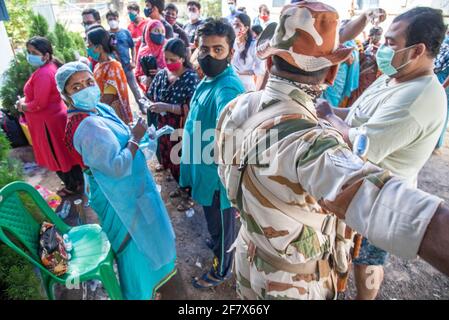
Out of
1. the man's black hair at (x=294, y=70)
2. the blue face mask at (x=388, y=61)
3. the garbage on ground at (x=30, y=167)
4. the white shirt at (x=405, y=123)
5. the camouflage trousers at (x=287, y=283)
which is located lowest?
the garbage on ground at (x=30, y=167)

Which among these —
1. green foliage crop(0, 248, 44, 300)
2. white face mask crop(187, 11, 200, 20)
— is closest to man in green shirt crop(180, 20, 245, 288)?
green foliage crop(0, 248, 44, 300)

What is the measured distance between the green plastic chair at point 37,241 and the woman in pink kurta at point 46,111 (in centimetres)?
177

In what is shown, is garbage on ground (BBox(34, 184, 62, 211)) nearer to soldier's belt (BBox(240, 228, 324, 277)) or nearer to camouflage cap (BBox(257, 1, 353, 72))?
soldier's belt (BBox(240, 228, 324, 277))

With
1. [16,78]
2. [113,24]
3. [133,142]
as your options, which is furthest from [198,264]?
[113,24]

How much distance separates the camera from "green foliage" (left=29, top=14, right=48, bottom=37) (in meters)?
4.86

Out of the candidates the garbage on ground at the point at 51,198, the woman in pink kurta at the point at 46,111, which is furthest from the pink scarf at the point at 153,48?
the garbage on ground at the point at 51,198

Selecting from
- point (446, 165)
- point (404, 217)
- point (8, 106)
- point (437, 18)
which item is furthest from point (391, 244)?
point (8, 106)

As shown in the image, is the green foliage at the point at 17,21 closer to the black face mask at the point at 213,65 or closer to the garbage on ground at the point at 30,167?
the garbage on ground at the point at 30,167

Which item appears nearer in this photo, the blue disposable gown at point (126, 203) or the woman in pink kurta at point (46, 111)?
the blue disposable gown at point (126, 203)

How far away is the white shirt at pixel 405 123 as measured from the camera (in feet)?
5.14

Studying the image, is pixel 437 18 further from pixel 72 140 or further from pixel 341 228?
pixel 72 140

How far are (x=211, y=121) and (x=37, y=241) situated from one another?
1445 millimetres

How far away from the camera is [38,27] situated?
4.87 meters

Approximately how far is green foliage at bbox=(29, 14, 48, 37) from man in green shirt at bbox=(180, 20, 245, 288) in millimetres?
3911
